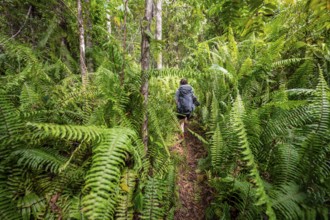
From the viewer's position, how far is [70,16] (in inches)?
179

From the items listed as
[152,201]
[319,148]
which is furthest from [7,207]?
[319,148]

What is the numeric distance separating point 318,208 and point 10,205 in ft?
8.94

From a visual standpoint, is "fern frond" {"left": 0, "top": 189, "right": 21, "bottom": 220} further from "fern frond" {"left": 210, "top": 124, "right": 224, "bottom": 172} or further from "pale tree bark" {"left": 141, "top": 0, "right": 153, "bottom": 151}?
"fern frond" {"left": 210, "top": 124, "right": 224, "bottom": 172}

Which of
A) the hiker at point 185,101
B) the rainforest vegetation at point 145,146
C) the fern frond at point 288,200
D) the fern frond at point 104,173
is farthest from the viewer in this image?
the hiker at point 185,101

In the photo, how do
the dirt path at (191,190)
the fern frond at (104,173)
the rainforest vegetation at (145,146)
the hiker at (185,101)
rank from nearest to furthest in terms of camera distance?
1. the fern frond at (104,173)
2. the rainforest vegetation at (145,146)
3. the dirt path at (191,190)
4. the hiker at (185,101)

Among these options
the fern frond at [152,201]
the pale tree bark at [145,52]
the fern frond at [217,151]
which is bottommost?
the fern frond at [152,201]

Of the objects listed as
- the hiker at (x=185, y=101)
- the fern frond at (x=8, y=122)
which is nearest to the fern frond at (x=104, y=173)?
the fern frond at (x=8, y=122)

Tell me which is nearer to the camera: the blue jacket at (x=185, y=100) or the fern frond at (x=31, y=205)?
the fern frond at (x=31, y=205)

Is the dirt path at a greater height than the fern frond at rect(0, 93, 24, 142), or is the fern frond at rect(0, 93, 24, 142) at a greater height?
the fern frond at rect(0, 93, 24, 142)

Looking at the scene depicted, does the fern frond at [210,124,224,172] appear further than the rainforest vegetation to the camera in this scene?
Yes

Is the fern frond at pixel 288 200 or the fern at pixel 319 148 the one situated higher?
the fern at pixel 319 148

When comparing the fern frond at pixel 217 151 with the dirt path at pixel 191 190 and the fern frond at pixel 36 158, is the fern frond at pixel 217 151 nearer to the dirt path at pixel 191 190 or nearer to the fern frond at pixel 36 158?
the dirt path at pixel 191 190

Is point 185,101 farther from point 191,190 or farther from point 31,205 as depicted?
point 31,205

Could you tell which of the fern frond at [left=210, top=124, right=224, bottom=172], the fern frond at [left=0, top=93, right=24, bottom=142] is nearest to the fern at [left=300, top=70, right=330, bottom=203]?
the fern frond at [left=210, top=124, right=224, bottom=172]
